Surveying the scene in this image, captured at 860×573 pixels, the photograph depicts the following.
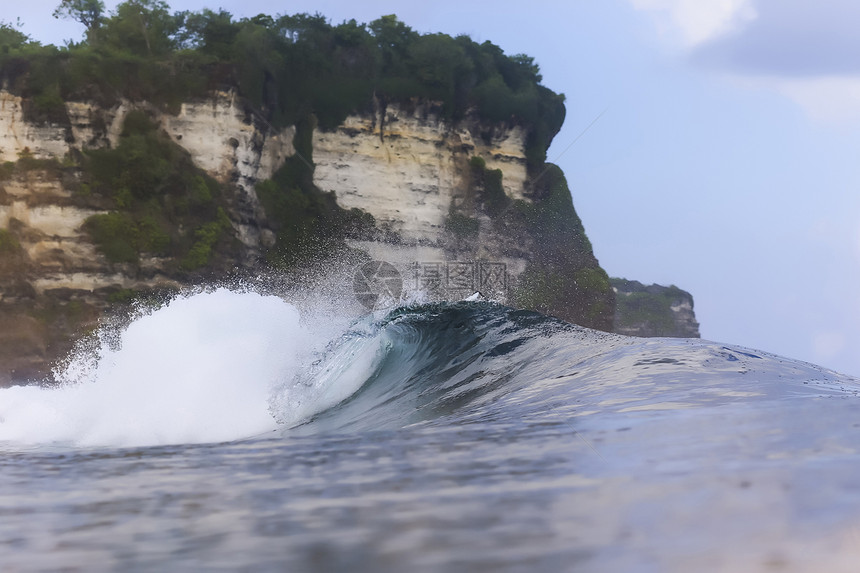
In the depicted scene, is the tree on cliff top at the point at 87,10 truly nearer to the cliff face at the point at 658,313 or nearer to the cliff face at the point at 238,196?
the cliff face at the point at 238,196

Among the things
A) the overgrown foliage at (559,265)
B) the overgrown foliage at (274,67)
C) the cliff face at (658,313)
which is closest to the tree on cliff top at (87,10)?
the overgrown foliage at (274,67)

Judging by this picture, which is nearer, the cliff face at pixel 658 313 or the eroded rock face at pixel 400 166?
the eroded rock face at pixel 400 166

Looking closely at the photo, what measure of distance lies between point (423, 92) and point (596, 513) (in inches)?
1136

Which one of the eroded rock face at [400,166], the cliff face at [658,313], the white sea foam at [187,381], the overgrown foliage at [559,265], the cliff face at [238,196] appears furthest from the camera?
the cliff face at [658,313]

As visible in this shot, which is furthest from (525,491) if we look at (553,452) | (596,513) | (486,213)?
(486,213)

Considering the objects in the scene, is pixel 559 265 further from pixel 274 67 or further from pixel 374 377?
pixel 374 377

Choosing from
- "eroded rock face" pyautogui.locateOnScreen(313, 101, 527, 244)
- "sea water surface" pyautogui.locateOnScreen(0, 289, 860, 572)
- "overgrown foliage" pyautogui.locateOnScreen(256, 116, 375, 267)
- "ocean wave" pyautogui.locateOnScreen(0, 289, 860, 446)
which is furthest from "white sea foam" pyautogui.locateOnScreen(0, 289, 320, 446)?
"eroded rock face" pyautogui.locateOnScreen(313, 101, 527, 244)

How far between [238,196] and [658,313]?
3600 cm

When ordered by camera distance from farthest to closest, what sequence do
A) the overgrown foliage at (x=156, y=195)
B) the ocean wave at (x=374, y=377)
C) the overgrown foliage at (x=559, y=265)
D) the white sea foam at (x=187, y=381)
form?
the overgrown foliage at (x=559, y=265) → the overgrown foliage at (x=156, y=195) → the white sea foam at (x=187, y=381) → the ocean wave at (x=374, y=377)

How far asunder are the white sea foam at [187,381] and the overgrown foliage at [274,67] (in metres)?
18.4

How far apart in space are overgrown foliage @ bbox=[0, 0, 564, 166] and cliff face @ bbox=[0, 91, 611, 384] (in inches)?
22.3

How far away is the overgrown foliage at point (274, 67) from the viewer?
81.3 ft

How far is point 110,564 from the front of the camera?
49.1 inches

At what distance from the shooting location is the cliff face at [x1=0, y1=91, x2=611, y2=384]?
75.7 ft
